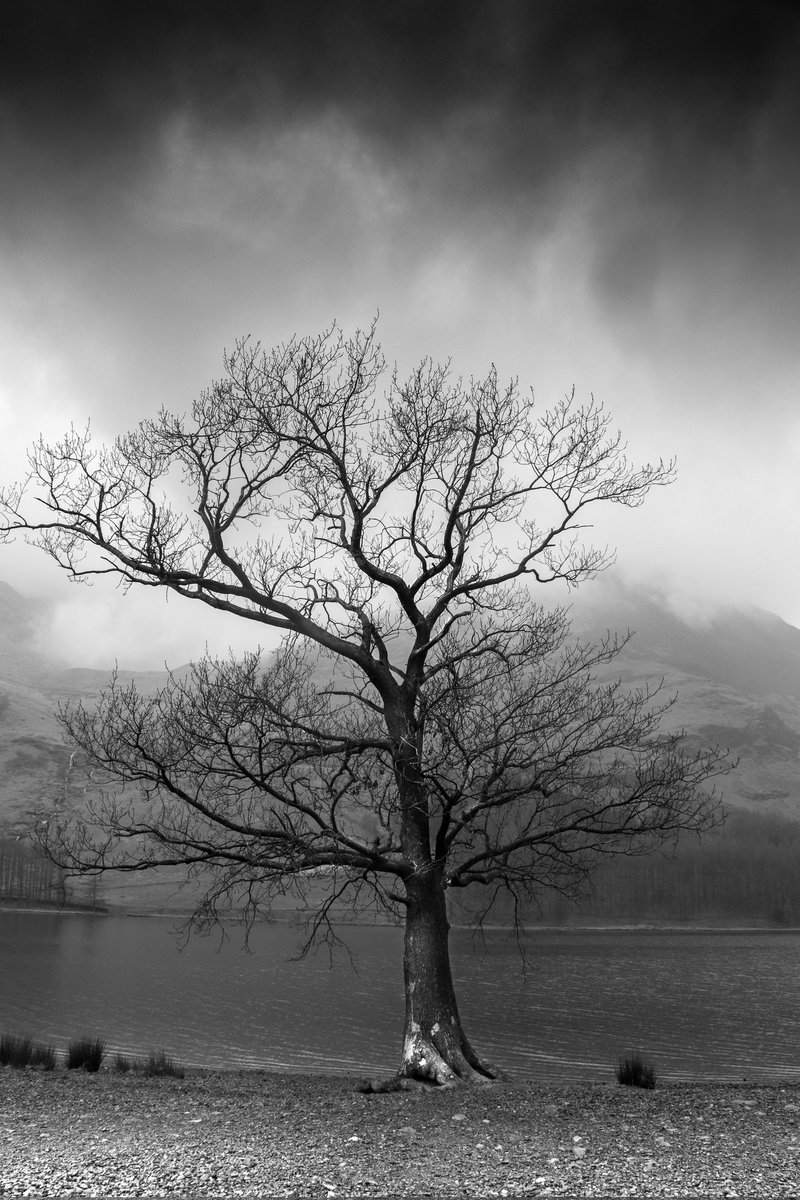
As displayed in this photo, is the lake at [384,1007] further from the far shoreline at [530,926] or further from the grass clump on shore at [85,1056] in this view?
the far shoreline at [530,926]

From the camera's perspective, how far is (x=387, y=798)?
706 inches

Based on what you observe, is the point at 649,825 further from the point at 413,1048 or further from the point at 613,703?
the point at 413,1048

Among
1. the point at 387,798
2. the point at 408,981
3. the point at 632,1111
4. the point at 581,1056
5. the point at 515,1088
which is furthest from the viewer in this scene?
the point at 581,1056

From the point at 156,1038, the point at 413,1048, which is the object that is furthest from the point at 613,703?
the point at 156,1038

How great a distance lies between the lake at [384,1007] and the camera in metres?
40.8

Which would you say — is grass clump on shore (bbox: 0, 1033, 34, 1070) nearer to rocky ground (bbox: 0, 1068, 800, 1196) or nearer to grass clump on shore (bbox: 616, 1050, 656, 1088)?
rocky ground (bbox: 0, 1068, 800, 1196)

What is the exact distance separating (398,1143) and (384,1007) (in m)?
51.1

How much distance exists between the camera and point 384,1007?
189ft

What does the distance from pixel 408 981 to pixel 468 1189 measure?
24.5ft

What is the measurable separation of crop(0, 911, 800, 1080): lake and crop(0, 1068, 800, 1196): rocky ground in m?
4.54

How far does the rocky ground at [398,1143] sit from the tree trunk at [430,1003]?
86 centimetres

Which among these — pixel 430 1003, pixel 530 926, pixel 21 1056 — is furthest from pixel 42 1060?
pixel 530 926

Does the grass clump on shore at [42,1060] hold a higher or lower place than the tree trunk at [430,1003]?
lower

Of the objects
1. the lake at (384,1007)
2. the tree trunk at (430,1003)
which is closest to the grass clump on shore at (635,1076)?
the lake at (384,1007)
